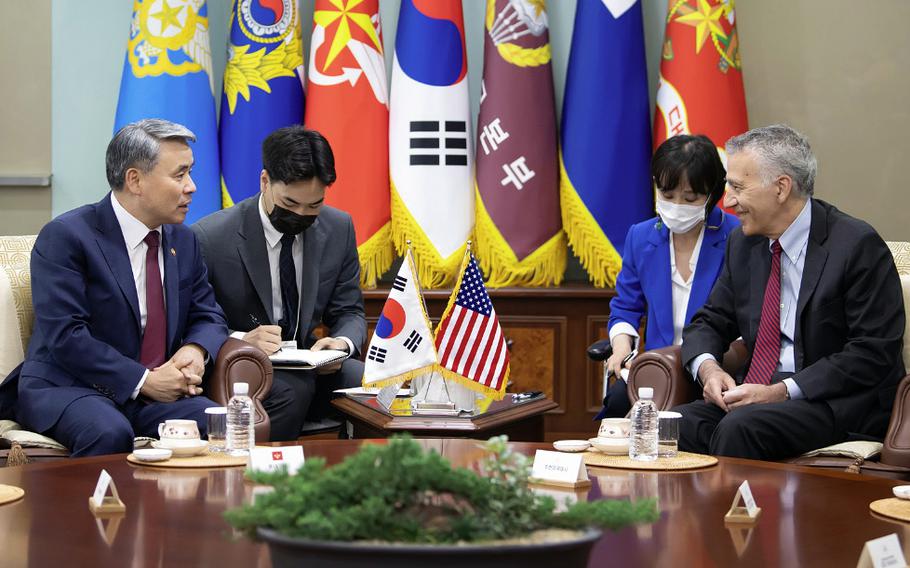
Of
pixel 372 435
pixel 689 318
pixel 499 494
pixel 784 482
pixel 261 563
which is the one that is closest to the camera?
pixel 499 494

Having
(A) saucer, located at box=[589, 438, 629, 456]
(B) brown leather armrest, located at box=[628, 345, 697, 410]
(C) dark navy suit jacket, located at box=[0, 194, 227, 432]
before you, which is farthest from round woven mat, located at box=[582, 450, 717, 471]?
(C) dark navy suit jacket, located at box=[0, 194, 227, 432]

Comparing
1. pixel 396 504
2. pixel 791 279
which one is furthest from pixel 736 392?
pixel 396 504

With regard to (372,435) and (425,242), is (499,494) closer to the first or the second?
(372,435)

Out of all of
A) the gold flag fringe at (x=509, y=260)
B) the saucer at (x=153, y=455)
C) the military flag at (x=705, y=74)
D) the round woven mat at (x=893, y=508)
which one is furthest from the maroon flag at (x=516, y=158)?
the round woven mat at (x=893, y=508)

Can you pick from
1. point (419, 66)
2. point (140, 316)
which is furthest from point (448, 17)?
point (140, 316)

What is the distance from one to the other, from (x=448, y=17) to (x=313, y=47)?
670 millimetres

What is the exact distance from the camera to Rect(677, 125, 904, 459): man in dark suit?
11.2 feet

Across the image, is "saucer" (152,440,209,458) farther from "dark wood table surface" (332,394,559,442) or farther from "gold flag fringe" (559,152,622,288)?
"gold flag fringe" (559,152,622,288)

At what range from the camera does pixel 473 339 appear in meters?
3.61

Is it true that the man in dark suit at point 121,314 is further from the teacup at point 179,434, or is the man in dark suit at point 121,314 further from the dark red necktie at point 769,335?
the dark red necktie at point 769,335

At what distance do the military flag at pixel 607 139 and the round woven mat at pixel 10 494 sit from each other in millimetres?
3787

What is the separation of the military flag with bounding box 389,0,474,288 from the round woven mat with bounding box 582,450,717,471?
3030 millimetres

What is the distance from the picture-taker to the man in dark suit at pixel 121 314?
3424 mm

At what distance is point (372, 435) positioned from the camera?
3.59 metres
